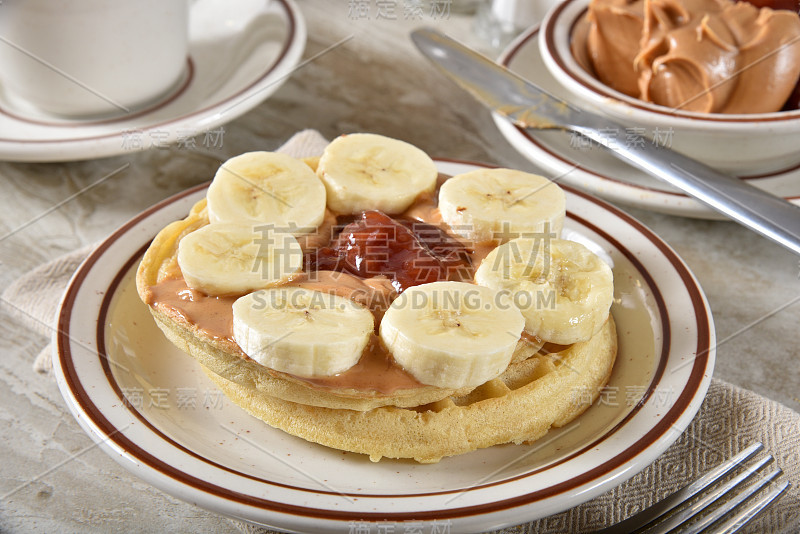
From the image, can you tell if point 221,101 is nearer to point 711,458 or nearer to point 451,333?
point 451,333

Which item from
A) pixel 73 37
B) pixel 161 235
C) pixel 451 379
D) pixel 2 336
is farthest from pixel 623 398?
pixel 73 37

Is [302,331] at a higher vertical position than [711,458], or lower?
higher

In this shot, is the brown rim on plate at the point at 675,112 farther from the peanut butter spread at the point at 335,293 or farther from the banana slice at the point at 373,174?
the peanut butter spread at the point at 335,293

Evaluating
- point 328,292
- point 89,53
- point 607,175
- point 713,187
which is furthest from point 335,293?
point 89,53

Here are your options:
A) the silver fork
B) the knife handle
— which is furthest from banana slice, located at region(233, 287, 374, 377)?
the knife handle

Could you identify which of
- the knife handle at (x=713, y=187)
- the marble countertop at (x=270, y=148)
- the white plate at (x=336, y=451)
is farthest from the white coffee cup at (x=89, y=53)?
the knife handle at (x=713, y=187)

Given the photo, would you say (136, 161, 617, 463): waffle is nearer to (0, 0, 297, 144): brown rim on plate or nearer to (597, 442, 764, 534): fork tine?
(597, 442, 764, 534): fork tine
